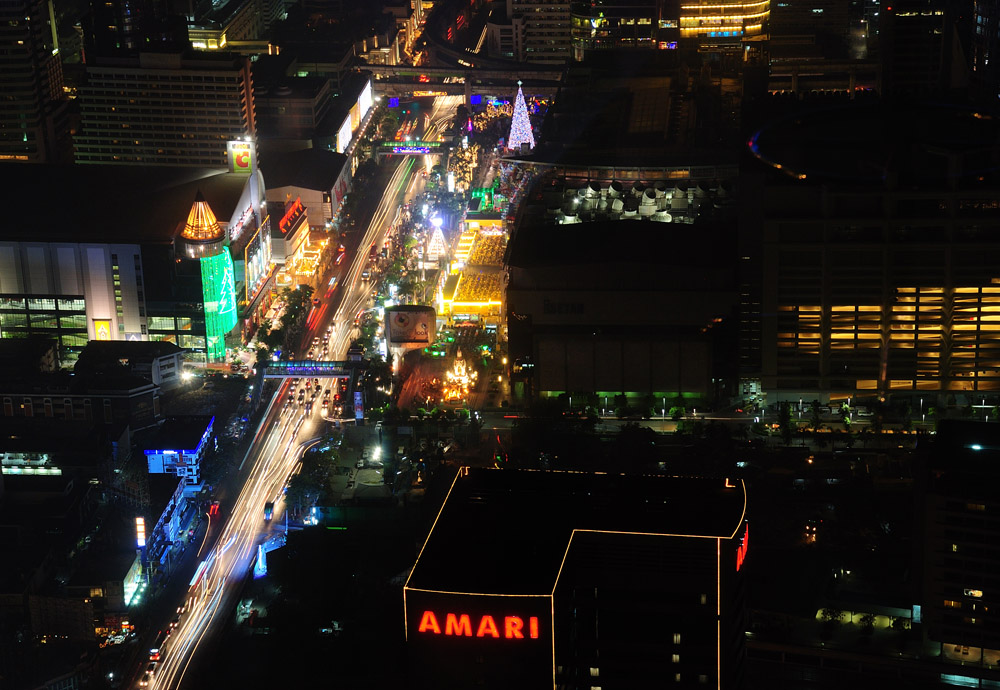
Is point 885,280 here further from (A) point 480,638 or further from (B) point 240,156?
Result: (A) point 480,638

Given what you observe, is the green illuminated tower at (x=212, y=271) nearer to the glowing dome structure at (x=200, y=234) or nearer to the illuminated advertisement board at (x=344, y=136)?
the glowing dome structure at (x=200, y=234)

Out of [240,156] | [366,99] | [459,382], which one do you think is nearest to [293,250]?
[240,156]

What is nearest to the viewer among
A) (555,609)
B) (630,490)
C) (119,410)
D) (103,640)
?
(555,609)

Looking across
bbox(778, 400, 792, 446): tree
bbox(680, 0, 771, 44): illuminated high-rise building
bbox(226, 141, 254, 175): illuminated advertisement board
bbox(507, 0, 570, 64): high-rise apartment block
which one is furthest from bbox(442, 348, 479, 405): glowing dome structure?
bbox(507, 0, 570, 64): high-rise apartment block

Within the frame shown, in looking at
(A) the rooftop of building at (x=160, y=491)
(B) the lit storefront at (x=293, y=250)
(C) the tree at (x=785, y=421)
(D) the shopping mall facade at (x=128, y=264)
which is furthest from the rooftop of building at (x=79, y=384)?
(C) the tree at (x=785, y=421)

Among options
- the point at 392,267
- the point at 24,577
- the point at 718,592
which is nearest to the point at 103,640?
the point at 24,577

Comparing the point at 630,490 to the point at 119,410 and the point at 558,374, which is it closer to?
the point at 558,374

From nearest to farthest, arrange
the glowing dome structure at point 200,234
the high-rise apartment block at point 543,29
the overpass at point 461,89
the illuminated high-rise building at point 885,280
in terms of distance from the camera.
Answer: the illuminated high-rise building at point 885,280
the glowing dome structure at point 200,234
the overpass at point 461,89
the high-rise apartment block at point 543,29
